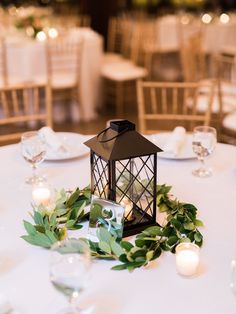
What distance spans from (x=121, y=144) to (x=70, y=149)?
0.71 m

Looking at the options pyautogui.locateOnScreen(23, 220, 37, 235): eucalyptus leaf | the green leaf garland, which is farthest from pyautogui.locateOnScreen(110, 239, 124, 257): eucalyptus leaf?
pyautogui.locateOnScreen(23, 220, 37, 235): eucalyptus leaf

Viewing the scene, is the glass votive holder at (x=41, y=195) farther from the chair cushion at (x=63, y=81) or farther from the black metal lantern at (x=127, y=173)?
the chair cushion at (x=63, y=81)

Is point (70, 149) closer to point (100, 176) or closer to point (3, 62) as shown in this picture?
point (100, 176)

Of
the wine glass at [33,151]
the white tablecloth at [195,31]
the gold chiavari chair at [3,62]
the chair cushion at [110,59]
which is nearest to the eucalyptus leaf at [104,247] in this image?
the wine glass at [33,151]

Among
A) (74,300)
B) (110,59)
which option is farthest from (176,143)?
(110,59)

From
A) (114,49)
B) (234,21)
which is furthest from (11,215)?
(234,21)

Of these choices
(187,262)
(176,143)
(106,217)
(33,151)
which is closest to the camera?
(187,262)

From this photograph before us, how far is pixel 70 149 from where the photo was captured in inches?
77.2

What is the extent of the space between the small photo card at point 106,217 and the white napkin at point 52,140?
68 cm

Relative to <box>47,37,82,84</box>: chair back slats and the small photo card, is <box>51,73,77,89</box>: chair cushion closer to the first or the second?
<box>47,37,82,84</box>: chair back slats

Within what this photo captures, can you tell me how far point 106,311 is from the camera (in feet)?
3.34

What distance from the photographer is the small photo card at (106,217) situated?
122 centimetres

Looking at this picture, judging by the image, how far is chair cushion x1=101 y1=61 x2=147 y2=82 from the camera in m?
5.11

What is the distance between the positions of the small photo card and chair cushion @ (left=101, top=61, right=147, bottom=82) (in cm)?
393
